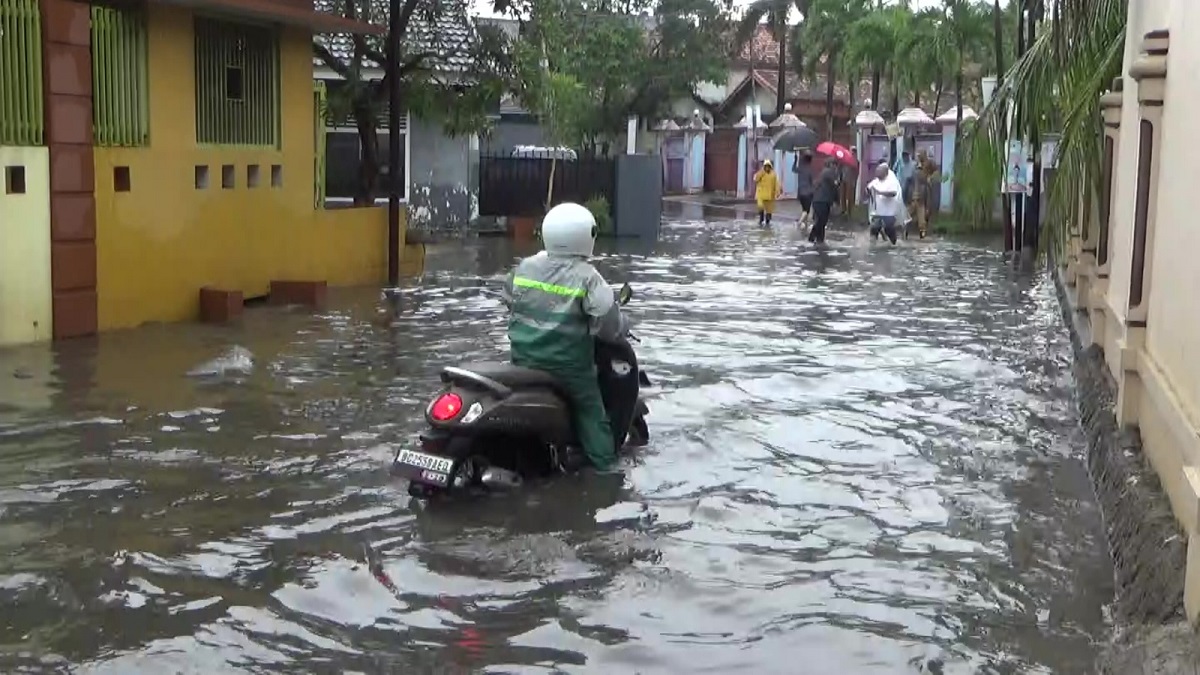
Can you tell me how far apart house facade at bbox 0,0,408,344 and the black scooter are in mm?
6266

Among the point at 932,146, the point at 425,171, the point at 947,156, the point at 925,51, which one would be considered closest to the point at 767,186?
the point at 947,156

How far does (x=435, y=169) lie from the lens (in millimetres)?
28250

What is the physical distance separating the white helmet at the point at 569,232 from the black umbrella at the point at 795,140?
29.1m

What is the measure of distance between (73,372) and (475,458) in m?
4.85

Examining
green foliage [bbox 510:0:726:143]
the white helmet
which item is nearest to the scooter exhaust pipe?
the white helmet

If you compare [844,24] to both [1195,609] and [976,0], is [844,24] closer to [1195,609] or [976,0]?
[976,0]

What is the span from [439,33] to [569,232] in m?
13.0

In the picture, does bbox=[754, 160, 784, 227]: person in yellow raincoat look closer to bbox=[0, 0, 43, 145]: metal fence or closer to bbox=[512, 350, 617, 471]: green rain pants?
bbox=[0, 0, 43, 145]: metal fence

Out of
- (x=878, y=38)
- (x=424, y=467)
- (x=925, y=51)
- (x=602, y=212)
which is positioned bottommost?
(x=424, y=467)

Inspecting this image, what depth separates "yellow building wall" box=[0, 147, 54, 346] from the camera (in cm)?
1229

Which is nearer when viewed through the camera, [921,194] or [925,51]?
[921,194]

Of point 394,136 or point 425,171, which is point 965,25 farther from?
point 394,136

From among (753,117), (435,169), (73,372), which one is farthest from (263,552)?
(753,117)

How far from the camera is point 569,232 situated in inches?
304
